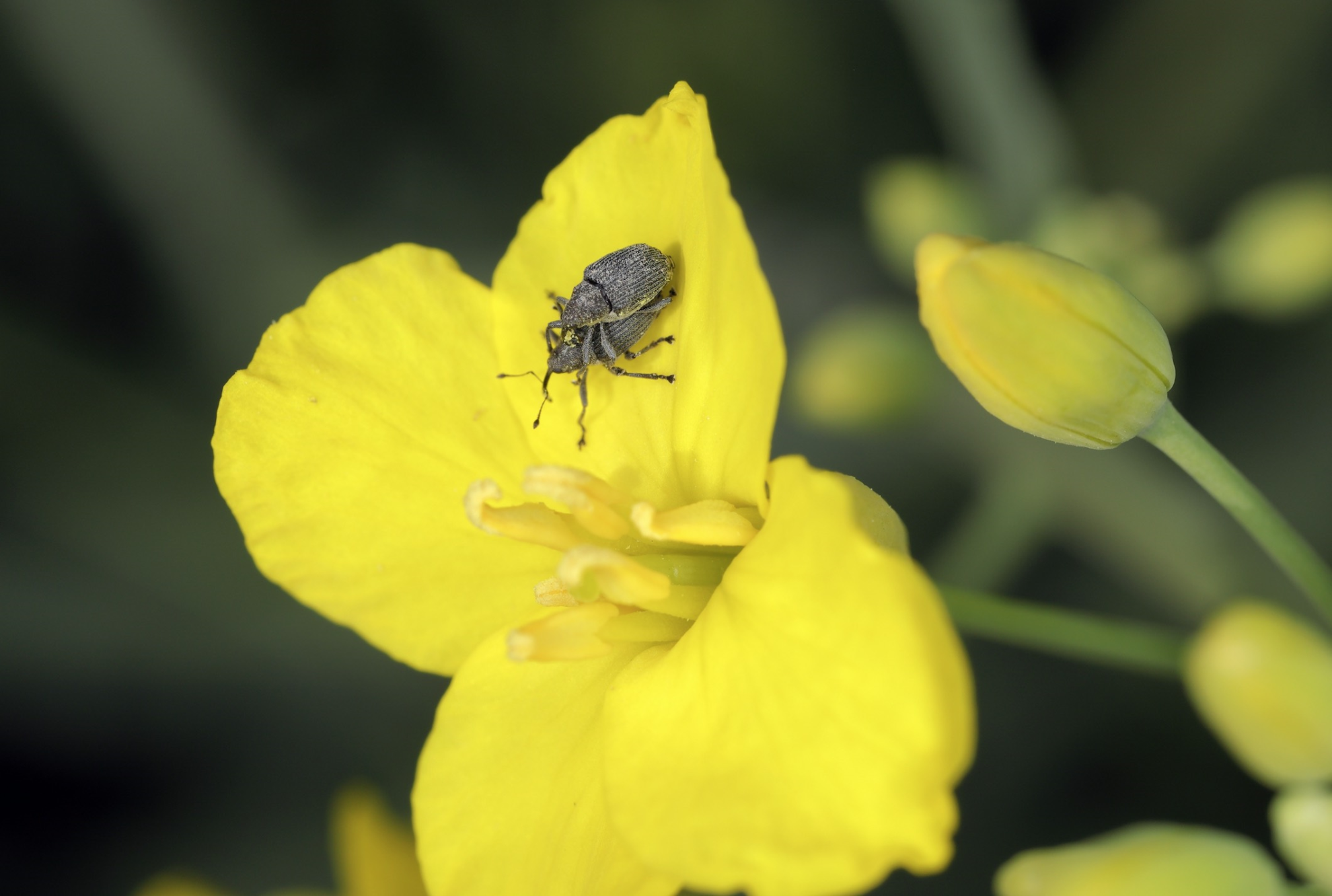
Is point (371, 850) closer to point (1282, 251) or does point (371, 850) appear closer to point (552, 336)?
point (552, 336)

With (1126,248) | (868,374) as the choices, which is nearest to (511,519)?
(868,374)

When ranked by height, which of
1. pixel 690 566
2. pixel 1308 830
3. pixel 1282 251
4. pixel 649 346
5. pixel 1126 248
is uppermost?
pixel 649 346

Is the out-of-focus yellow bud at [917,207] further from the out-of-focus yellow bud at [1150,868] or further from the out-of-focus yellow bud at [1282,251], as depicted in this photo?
the out-of-focus yellow bud at [1150,868]

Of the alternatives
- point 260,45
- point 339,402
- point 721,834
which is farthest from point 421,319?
point 260,45

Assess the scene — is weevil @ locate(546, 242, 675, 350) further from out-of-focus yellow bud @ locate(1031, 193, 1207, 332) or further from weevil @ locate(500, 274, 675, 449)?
out-of-focus yellow bud @ locate(1031, 193, 1207, 332)

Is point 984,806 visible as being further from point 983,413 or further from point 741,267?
point 741,267

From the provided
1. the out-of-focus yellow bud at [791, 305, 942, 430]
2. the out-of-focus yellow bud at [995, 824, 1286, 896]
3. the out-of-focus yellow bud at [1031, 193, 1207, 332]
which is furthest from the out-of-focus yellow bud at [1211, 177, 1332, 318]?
the out-of-focus yellow bud at [995, 824, 1286, 896]
